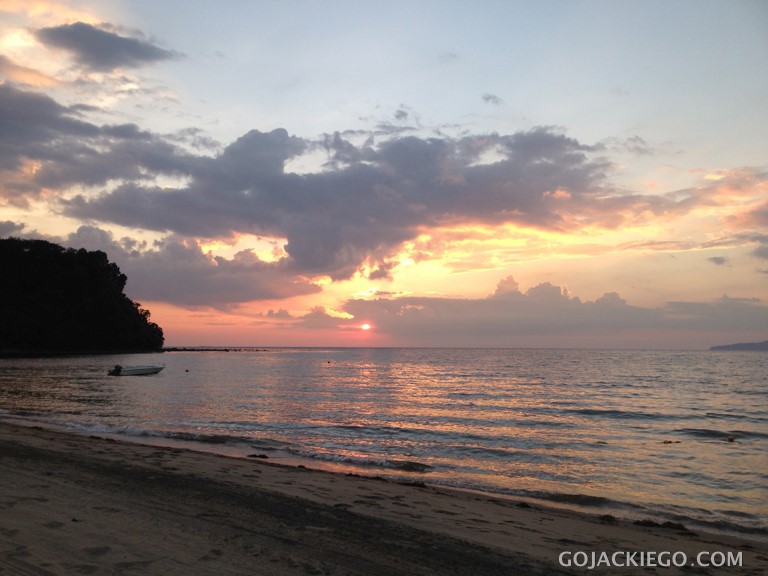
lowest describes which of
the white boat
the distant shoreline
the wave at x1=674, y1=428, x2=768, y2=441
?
the distant shoreline

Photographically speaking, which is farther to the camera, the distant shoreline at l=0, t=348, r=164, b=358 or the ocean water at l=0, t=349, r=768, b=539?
the distant shoreline at l=0, t=348, r=164, b=358

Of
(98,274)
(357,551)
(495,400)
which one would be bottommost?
(495,400)

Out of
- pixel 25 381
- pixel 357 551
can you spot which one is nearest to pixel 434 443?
pixel 357 551

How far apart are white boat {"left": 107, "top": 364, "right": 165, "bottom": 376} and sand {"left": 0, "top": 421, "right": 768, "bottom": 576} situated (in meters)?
52.8

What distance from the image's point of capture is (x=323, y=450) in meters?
20.0

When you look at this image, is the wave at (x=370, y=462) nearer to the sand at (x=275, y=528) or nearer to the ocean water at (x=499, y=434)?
the ocean water at (x=499, y=434)

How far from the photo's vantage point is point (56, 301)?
121 m

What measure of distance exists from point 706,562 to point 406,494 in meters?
6.09

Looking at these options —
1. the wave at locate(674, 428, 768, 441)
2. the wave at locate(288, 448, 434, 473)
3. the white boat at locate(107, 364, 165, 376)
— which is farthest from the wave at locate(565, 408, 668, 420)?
the white boat at locate(107, 364, 165, 376)

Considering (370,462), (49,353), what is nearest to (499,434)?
(370,462)

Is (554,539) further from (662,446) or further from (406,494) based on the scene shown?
(662,446)

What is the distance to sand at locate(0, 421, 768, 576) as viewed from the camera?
627cm

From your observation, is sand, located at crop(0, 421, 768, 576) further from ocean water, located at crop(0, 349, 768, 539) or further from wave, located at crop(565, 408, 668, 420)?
wave, located at crop(565, 408, 668, 420)

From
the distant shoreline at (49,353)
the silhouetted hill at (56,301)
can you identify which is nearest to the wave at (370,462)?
the distant shoreline at (49,353)
